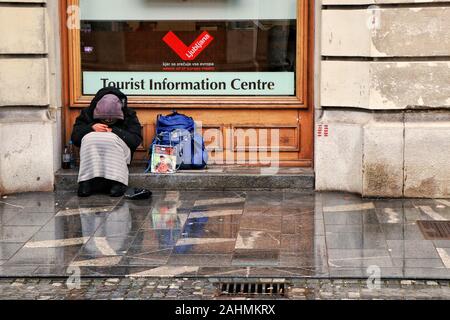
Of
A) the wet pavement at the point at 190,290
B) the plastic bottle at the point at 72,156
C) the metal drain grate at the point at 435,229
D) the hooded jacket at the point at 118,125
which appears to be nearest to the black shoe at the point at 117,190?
the hooded jacket at the point at 118,125

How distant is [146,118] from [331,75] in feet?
7.70

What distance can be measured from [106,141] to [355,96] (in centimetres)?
284

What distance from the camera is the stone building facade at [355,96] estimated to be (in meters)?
→ 10.4

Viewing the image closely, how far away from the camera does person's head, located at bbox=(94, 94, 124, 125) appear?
35.6 feet

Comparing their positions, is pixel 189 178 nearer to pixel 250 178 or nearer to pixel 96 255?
pixel 250 178

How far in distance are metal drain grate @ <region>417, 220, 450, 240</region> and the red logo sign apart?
3.63 meters

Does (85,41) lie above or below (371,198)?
above

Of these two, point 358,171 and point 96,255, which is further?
point 358,171

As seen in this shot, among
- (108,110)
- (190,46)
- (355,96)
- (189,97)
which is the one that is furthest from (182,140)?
(355,96)

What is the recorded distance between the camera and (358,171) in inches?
425

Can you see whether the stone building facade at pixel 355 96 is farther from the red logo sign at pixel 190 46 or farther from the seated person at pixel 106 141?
the red logo sign at pixel 190 46

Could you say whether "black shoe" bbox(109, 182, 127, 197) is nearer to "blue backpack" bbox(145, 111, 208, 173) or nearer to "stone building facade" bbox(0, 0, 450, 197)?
"blue backpack" bbox(145, 111, 208, 173)

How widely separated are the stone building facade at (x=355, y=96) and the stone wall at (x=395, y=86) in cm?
1

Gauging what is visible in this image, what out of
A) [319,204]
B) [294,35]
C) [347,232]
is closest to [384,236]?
[347,232]
